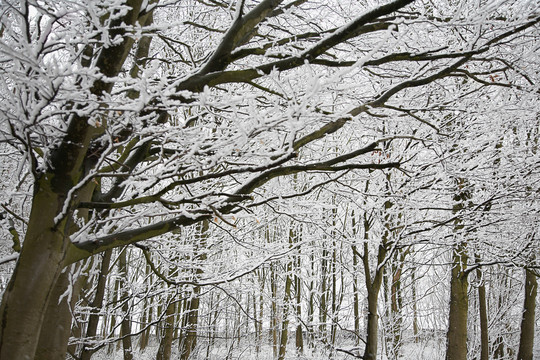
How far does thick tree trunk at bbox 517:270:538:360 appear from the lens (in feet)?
28.6

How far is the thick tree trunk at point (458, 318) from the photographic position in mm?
6020

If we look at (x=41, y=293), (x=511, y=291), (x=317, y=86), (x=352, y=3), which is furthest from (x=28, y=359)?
(x=511, y=291)

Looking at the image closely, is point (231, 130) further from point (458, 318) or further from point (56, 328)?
point (458, 318)

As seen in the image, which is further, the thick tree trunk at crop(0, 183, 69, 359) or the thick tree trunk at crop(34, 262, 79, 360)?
the thick tree trunk at crop(34, 262, 79, 360)

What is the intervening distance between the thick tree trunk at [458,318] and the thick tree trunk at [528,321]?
3.79 m

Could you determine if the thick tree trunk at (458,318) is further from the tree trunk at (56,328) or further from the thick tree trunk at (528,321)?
the tree trunk at (56,328)

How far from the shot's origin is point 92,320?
5.42 meters

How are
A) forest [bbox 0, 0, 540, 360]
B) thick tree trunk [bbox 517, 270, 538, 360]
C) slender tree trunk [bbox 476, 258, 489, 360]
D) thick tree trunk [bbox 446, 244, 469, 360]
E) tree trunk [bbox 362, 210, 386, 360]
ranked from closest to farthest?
forest [bbox 0, 0, 540, 360] < tree trunk [bbox 362, 210, 386, 360] < thick tree trunk [bbox 446, 244, 469, 360] < slender tree trunk [bbox 476, 258, 489, 360] < thick tree trunk [bbox 517, 270, 538, 360]

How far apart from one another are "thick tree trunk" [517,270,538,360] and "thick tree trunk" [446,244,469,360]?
3.79m

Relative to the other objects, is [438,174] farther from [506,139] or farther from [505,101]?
[506,139]

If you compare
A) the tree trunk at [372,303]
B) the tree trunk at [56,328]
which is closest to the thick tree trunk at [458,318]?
the tree trunk at [372,303]

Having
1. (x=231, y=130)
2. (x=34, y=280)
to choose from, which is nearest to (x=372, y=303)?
(x=231, y=130)

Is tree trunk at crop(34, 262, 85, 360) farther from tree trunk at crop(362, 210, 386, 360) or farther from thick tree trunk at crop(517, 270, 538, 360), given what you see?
thick tree trunk at crop(517, 270, 538, 360)

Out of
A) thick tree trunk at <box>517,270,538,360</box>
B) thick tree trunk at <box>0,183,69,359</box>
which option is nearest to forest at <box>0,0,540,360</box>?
thick tree trunk at <box>0,183,69,359</box>
